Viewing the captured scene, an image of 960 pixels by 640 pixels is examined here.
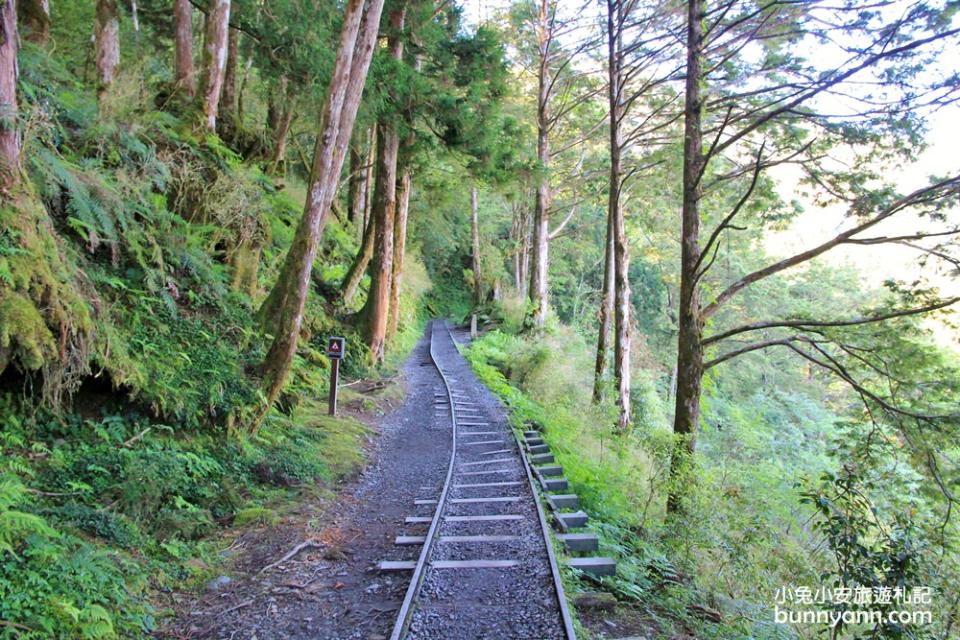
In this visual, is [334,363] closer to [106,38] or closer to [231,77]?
[106,38]

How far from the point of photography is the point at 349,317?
15.0m

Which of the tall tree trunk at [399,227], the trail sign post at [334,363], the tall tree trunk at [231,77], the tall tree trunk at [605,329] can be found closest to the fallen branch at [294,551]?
the trail sign post at [334,363]

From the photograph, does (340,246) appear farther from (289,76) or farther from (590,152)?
(590,152)

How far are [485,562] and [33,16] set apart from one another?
35.1ft

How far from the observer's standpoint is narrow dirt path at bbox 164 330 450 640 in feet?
13.4

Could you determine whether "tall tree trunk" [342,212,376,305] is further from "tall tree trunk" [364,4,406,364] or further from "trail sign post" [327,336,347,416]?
"trail sign post" [327,336,347,416]

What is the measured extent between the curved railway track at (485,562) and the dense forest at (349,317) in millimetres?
607

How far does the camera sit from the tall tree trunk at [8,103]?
15.7 feet

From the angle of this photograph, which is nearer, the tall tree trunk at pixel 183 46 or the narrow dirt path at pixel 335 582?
the narrow dirt path at pixel 335 582

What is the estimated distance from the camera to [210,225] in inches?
350

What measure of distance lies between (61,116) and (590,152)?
18.4 meters

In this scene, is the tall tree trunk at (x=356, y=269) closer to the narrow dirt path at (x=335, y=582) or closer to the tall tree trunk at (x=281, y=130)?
the tall tree trunk at (x=281, y=130)

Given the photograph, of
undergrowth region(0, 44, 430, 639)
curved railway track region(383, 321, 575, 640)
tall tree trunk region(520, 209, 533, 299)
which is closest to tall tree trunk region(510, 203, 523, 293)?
tall tree trunk region(520, 209, 533, 299)

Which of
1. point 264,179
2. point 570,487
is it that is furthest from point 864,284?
point 264,179
